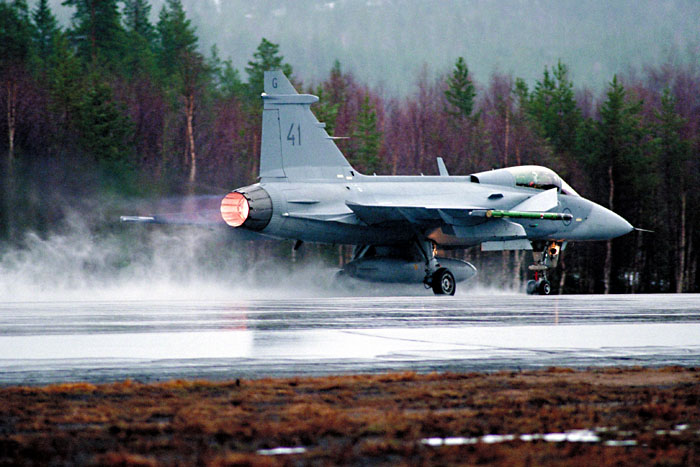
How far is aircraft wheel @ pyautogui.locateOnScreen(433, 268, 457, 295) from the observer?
2764cm

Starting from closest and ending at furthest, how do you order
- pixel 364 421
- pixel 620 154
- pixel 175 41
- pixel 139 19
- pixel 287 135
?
pixel 364 421 < pixel 287 135 < pixel 620 154 < pixel 175 41 < pixel 139 19

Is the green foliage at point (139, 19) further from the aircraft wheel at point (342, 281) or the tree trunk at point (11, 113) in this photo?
the aircraft wheel at point (342, 281)

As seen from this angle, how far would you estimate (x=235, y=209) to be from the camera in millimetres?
25500


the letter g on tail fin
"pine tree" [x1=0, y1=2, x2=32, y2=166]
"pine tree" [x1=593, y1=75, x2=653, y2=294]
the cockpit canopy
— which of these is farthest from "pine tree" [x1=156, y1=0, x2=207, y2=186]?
the cockpit canopy

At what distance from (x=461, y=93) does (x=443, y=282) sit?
5732 centimetres

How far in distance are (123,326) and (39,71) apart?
52.9 metres

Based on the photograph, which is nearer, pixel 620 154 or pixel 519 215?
pixel 519 215

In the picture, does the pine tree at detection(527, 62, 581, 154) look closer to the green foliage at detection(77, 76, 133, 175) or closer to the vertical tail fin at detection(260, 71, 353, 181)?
the green foliage at detection(77, 76, 133, 175)

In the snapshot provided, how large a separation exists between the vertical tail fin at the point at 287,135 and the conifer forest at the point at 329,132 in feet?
31.9

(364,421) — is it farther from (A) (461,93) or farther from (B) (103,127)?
(A) (461,93)

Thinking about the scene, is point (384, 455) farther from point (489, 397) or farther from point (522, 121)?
point (522, 121)

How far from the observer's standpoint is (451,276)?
27.8 m

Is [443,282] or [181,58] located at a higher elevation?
[181,58]

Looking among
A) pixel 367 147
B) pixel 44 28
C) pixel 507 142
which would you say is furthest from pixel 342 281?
pixel 44 28
